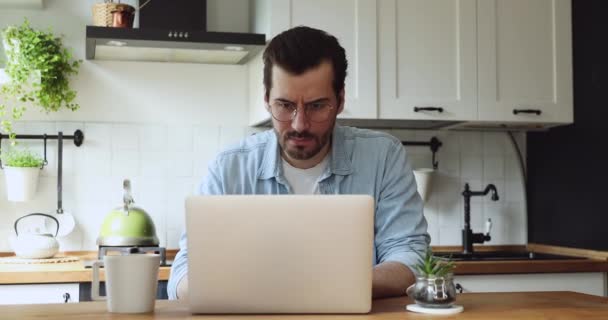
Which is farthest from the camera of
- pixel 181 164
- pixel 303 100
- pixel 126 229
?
pixel 181 164

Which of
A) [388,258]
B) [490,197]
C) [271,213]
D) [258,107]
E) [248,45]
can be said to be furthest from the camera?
[490,197]

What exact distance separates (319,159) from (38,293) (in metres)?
1.36

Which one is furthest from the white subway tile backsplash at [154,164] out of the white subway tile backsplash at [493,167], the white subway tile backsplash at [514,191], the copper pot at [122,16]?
the white subway tile backsplash at [514,191]

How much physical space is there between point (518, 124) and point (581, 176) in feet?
1.18

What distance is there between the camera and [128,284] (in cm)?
166

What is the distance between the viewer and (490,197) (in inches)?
164

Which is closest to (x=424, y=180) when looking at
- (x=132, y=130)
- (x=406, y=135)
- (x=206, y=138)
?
(x=406, y=135)

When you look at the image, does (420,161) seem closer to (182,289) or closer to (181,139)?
(181,139)

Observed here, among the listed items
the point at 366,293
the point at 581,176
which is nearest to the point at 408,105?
the point at 581,176

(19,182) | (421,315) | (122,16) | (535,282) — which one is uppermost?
(122,16)

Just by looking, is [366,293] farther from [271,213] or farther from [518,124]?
[518,124]

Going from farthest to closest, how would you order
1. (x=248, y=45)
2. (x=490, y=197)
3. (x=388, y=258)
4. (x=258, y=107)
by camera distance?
(x=490, y=197) < (x=258, y=107) < (x=248, y=45) < (x=388, y=258)

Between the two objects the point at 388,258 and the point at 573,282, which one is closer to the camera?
the point at 388,258

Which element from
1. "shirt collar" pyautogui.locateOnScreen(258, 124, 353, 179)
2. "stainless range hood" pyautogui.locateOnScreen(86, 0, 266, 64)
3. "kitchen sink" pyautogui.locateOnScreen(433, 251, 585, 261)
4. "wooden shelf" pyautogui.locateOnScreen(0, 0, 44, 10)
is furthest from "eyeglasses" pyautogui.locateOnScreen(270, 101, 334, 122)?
"wooden shelf" pyautogui.locateOnScreen(0, 0, 44, 10)
